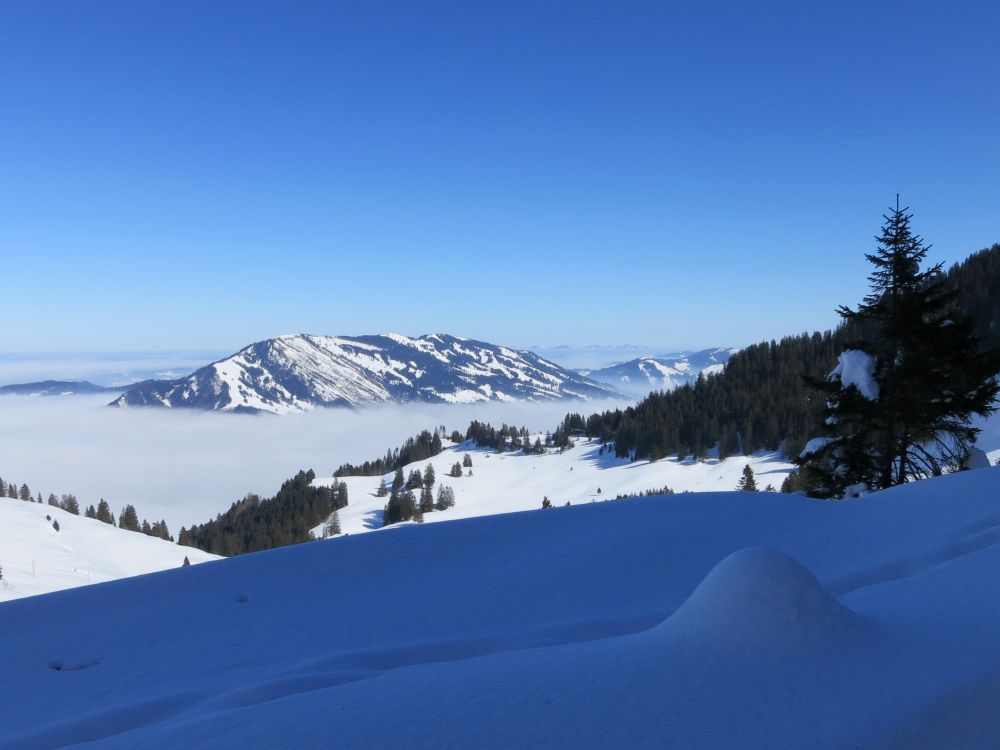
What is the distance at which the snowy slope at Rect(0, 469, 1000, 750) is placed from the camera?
11.7 ft

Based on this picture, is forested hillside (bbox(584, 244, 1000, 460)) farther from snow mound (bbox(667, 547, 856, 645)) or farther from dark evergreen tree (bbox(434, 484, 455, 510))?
snow mound (bbox(667, 547, 856, 645))

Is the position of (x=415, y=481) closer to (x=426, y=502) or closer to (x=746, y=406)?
(x=426, y=502)

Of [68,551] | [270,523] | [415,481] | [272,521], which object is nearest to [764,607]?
[68,551]

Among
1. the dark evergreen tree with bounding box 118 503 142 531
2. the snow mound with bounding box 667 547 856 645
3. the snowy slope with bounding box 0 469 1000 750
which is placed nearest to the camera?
the snowy slope with bounding box 0 469 1000 750

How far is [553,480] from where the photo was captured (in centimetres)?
12156

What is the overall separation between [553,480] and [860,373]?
10860 cm

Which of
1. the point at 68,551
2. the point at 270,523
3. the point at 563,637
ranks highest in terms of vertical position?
the point at 563,637

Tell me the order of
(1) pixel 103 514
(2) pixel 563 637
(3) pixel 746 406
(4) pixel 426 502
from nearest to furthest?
(2) pixel 563 637 → (3) pixel 746 406 → (4) pixel 426 502 → (1) pixel 103 514

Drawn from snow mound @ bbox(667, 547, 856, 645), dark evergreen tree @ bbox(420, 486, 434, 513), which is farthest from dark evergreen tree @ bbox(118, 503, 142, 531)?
snow mound @ bbox(667, 547, 856, 645)

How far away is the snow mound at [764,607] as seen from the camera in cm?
427

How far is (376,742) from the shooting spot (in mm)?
3398

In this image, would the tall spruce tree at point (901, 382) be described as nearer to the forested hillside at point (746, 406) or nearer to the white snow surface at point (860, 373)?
the white snow surface at point (860, 373)

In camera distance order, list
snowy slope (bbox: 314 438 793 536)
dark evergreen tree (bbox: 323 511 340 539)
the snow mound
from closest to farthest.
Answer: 1. the snow mound
2. snowy slope (bbox: 314 438 793 536)
3. dark evergreen tree (bbox: 323 511 340 539)

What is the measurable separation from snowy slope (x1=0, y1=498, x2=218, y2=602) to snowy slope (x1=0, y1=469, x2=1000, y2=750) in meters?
61.3
